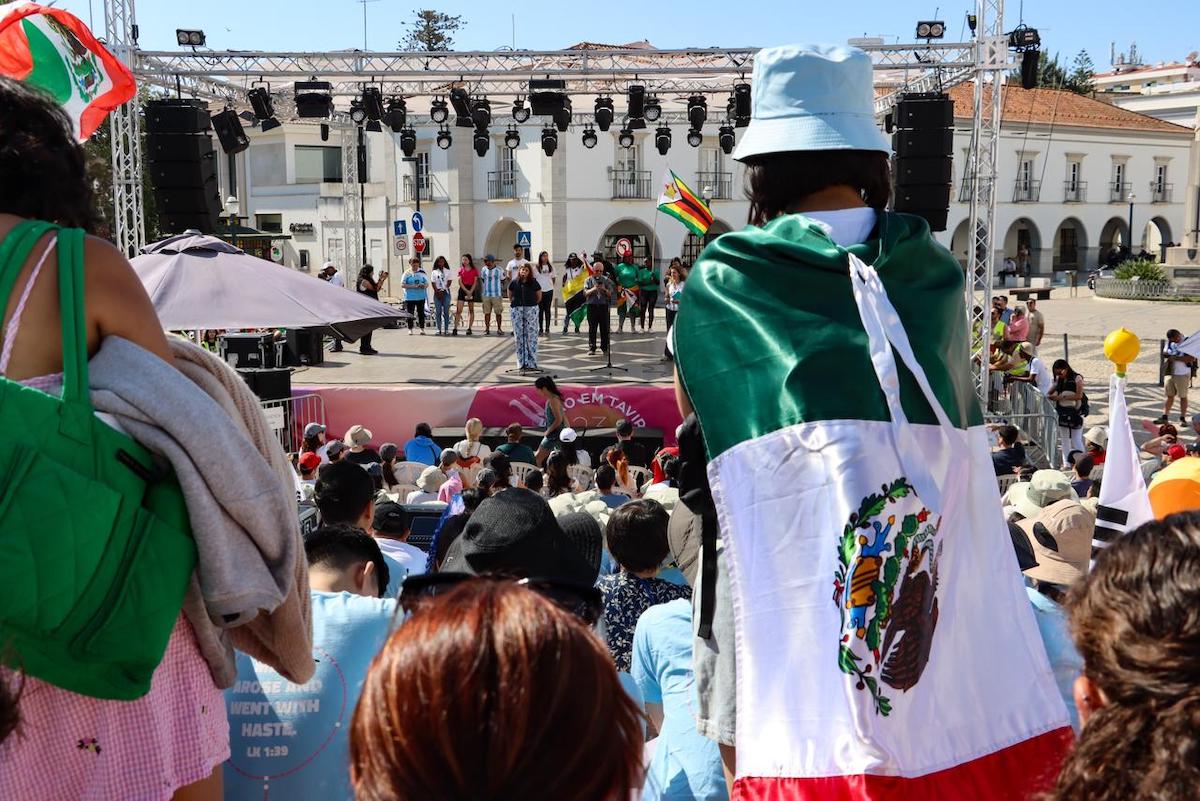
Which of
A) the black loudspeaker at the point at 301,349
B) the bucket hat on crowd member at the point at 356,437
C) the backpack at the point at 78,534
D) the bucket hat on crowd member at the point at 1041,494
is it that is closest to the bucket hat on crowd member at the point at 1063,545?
the bucket hat on crowd member at the point at 1041,494

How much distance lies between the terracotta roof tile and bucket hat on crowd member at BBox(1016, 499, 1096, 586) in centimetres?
4656

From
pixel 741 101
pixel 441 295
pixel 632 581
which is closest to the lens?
pixel 632 581

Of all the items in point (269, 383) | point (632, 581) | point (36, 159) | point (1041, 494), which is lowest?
point (269, 383)

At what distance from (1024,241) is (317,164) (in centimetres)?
3090

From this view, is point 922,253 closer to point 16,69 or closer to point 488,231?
point 16,69

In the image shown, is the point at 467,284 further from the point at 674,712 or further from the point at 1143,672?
the point at 1143,672

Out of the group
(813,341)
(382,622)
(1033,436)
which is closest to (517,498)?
(382,622)

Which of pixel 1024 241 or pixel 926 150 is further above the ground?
pixel 926 150

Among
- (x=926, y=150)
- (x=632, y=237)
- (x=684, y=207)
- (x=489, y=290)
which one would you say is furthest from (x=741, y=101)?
(x=632, y=237)

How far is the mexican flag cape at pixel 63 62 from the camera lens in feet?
9.57

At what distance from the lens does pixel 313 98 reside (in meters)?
17.2

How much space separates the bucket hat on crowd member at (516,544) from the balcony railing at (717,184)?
39.3 metres

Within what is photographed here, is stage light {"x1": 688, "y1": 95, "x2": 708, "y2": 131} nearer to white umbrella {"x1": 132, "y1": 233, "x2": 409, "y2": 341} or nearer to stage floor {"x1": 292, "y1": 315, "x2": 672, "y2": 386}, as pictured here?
stage floor {"x1": 292, "y1": 315, "x2": 672, "y2": 386}

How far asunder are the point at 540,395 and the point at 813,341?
1238cm
